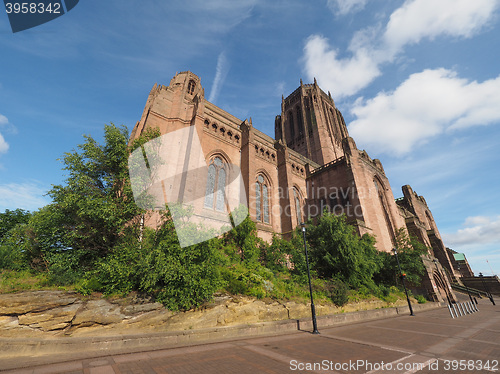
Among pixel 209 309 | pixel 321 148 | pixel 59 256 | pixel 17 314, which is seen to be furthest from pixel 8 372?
pixel 321 148

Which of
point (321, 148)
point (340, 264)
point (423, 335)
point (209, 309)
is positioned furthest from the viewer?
point (321, 148)

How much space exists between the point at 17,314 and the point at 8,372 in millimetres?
2870

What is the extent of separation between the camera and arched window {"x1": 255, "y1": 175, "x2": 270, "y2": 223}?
21.2 m

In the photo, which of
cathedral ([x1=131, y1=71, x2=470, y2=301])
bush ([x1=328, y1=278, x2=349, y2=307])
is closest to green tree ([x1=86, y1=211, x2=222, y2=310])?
bush ([x1=328, y1=278, x2=349, y2=307])

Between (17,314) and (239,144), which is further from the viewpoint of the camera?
(239,144)

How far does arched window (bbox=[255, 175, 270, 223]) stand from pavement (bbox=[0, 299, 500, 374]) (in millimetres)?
14170

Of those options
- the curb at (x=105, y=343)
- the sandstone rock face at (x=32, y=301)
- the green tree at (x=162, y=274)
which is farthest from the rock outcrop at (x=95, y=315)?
the curb at (x=105, y=343)

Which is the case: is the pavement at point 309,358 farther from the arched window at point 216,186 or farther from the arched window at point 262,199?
the arched window at point 262,199

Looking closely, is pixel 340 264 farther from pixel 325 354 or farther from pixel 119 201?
pixel 119 201

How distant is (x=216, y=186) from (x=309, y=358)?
15631mm

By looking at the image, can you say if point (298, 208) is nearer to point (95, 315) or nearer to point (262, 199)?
point (262, 199)

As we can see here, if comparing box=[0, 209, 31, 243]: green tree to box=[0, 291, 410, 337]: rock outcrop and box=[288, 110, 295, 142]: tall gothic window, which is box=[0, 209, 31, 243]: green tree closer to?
box=[0, 291, 410, 337]: rock outcrop

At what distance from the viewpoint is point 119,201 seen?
33.4 ft

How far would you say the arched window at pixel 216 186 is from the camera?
1852cm
